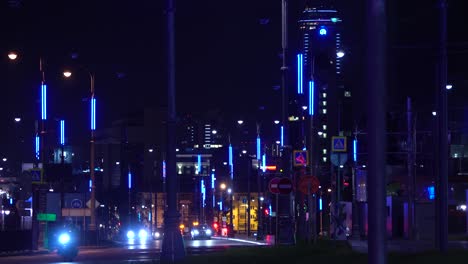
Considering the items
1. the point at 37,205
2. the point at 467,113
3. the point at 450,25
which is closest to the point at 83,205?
the point at 37,205

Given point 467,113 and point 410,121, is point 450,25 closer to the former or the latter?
point 410,121

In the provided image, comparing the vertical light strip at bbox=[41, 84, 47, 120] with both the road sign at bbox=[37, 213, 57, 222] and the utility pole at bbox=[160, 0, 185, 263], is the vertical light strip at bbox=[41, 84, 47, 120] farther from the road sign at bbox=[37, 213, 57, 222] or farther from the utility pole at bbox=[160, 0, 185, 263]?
the utility pole at bbox=[160, 0, 185, 263]

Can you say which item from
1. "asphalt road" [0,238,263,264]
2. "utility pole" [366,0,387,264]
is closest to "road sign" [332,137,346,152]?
"asphalt road" [0,238,263,264]

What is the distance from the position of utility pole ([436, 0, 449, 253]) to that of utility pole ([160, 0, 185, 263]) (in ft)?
22.2

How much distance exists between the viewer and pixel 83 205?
55.9 meters

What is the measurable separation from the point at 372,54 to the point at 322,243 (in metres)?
19.6

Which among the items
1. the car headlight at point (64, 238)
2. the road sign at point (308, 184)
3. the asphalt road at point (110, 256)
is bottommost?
the asphalt road at point (110, 256)

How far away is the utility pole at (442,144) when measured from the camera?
2359 cm

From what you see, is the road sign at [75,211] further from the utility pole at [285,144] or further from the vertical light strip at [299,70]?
the utility pole at [285,144]

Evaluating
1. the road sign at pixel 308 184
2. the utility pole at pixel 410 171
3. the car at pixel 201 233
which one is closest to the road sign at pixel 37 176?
the road sign at pixel 308 184

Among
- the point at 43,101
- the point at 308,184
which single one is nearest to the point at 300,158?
the point at 308,184

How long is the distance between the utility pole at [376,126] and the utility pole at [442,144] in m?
15.0

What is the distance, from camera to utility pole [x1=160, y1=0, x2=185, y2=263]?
22.6m

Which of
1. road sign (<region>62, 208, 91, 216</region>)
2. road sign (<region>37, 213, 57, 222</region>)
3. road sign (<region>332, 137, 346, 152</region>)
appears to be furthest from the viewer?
road sign (<region>62, 208, 91, 216</region>)
